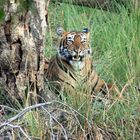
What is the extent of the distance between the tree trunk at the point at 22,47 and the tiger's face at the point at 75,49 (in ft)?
2.81

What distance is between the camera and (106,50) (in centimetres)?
572

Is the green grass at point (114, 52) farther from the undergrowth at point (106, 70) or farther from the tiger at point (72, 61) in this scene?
the tiger at point (72, 61)

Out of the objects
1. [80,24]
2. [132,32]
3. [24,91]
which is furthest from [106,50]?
[24,91]

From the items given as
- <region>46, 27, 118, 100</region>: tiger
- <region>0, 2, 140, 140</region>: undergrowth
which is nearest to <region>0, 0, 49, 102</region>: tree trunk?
<region>0, 2, 140, 140</region>: undergrowth

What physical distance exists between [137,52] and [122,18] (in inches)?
40.6

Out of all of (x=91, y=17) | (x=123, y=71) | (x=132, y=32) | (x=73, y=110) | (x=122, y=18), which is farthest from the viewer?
(x=91, y=17)

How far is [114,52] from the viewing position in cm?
538

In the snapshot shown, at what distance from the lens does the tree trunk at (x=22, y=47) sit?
13.2 feet

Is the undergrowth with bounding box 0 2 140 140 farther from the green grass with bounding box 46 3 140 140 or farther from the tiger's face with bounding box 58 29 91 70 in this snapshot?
the tiger's face with bounding box 58 29 91 70

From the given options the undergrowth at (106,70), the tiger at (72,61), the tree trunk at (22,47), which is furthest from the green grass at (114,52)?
the tree trunk at (22,47)

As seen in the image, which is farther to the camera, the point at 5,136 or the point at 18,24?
the point at 18,24

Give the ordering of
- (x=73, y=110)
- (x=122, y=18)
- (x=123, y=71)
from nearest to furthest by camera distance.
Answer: (x=73, y=110), (x=123, y=71), (x=122, y=18)

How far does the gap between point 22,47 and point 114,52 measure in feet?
4.78

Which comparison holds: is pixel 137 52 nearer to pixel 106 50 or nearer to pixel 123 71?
pixel 123 71
